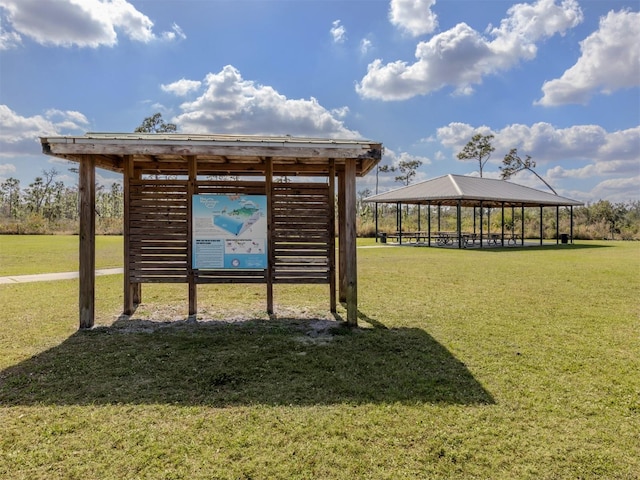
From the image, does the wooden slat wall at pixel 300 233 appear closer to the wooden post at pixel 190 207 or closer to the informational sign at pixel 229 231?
the informational sign at pixel 229 231

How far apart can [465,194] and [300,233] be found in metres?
17.6

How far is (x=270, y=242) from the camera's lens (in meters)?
6.18

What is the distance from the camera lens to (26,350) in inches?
186

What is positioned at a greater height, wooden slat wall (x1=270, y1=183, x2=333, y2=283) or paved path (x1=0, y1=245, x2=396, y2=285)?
wooden slat wall (x1=270, y1=183, x2=333, y2=283)

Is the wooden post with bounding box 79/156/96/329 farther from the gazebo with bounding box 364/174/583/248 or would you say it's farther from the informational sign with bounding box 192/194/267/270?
the gazebo with bounding box 364/174/583/248

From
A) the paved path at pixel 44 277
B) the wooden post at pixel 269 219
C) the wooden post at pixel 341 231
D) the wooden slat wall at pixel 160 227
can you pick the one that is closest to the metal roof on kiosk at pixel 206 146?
the wooden post at pixel 269 219

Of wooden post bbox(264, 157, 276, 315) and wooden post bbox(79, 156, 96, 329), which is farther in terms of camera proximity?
wooden post bbox(264, 157, 276, 315)

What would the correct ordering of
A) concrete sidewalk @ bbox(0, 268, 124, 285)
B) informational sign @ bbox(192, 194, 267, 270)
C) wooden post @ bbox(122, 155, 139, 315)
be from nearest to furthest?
informational sign @ bbox(192, 194, 267, 270)
wooden post @ bbox(122, 155, 139, 315)
concrete sidewalk @ bbox(0, 268, 124, 285)

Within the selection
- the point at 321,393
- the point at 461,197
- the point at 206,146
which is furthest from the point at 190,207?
the point at 461,197

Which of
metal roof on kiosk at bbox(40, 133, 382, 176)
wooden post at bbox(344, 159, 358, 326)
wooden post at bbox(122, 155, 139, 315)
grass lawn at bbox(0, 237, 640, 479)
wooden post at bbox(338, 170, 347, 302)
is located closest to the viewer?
grass lawn at bbox(0, 237, 640, 479)

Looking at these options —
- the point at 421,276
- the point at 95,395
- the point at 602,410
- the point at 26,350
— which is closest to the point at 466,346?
the point at 602,410

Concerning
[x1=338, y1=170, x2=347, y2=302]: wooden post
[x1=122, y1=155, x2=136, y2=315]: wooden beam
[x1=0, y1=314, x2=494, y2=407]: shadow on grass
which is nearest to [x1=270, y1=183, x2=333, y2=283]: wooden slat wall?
[x1=338, y1=170, x2=347, y2=302]: wooden post

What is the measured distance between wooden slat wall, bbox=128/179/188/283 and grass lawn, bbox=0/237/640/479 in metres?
0.79

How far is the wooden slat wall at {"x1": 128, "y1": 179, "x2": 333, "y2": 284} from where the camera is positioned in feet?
20.3
